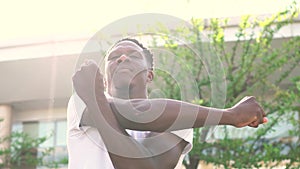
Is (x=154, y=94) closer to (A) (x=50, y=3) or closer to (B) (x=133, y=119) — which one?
(B) (x=133, y=119)

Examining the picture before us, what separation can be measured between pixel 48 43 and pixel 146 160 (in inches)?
266

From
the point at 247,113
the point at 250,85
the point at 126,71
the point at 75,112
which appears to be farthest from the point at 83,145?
the point at 250,85

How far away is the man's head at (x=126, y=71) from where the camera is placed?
1.66 metres

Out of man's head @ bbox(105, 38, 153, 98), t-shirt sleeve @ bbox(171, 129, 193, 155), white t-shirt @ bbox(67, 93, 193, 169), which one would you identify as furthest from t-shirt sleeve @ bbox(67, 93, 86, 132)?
t-shirt sleeve @ bbox(171, 129, 193, 155)

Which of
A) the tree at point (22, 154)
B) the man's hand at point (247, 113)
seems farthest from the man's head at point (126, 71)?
the tree at point (22, 154)

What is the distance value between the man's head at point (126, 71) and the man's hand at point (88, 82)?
0.10m

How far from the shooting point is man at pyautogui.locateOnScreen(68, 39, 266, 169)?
1551mm

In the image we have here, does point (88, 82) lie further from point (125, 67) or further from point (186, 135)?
point (186, 135)

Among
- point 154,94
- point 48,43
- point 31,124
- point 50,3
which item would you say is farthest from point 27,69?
point 154,94

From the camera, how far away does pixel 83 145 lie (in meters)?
1.61

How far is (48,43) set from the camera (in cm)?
816

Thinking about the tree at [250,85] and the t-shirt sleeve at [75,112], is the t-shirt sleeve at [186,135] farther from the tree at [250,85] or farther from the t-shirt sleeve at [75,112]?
the tree at [250,85]

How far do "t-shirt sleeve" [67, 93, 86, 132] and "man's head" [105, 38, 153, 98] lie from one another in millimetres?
111

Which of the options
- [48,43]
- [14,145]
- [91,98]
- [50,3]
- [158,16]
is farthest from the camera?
[48,43]
